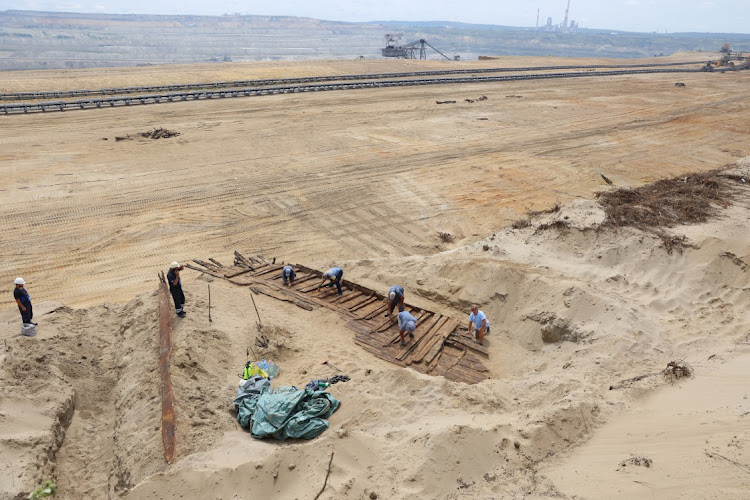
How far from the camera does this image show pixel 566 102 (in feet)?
140

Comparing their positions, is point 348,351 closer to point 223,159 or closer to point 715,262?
point 715,262

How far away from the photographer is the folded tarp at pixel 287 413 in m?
7.50

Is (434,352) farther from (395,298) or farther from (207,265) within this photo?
(207,265)

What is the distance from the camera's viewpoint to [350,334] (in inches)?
431

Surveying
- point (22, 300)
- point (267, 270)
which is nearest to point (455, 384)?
point (267, 270)

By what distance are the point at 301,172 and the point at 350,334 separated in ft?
44.8

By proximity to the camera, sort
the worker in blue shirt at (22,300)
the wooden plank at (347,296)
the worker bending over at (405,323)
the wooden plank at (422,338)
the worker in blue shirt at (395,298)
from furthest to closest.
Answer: the wooden plank at (347,296) → the worker in blue shirt at (395,298) → the worker bending over at (405,323) → the wooden plank at (422,338) → the worker in blue shirt at (22,300)

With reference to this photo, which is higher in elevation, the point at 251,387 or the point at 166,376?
the point at 166,376

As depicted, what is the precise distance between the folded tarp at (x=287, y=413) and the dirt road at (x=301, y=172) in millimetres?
7241

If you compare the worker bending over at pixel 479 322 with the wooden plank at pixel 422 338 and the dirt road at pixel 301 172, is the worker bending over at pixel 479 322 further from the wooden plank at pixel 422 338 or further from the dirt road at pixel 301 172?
the dirt road at pixel 301 172

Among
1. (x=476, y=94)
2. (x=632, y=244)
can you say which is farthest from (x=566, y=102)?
(x=632, y=244)

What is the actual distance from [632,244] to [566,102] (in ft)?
110

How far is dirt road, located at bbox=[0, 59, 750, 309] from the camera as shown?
54.0ft

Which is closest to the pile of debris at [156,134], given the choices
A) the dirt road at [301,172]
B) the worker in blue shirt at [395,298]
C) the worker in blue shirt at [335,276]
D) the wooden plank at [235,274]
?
the dirt road at [301,172]
